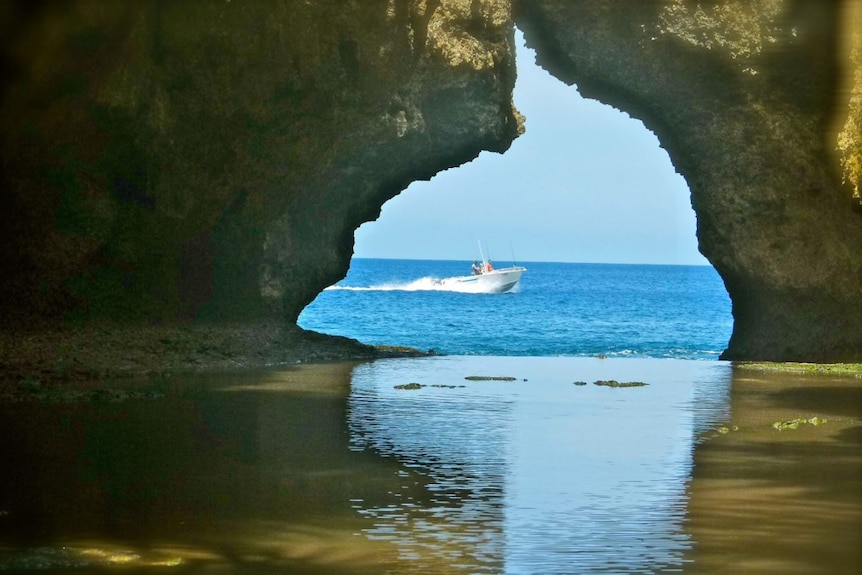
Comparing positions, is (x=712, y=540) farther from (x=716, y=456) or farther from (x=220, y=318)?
(x=220, y=318)

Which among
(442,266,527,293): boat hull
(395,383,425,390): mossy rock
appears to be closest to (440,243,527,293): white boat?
(442,266,527,293): boat hull

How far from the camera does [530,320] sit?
70.4 metres

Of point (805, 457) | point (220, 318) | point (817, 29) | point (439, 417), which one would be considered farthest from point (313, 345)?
point (805, 457)

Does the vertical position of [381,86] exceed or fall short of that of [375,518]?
it exceeds it

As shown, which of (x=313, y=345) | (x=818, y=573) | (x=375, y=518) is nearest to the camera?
(x=818, y=573)

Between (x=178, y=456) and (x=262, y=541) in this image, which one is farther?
(x=178, y=456)

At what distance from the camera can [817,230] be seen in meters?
29.5

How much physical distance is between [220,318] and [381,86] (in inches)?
261

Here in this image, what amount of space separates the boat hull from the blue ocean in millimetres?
1054

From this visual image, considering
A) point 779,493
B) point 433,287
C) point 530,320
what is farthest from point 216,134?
point 433,287

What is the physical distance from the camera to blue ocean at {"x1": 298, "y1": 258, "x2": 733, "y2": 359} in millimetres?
49500

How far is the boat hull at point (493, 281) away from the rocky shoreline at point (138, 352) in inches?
2881

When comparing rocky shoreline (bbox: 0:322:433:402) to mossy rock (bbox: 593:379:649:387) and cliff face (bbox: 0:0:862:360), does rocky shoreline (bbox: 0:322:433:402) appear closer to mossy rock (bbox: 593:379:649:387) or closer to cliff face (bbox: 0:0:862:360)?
cliff face (bbox: 0:0:862:360)

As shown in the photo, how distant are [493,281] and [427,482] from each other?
90526 mm
